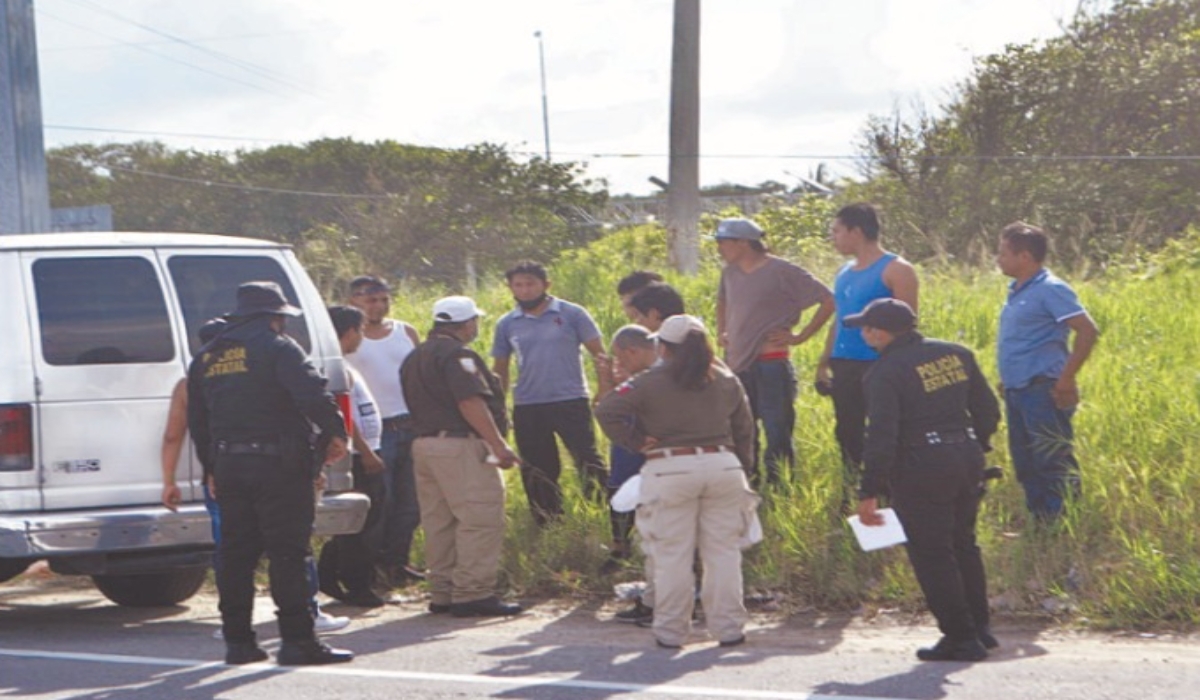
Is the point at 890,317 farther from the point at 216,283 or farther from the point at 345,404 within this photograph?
the point at 216,283

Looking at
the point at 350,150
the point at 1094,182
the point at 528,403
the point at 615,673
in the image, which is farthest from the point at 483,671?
the point at 350,150

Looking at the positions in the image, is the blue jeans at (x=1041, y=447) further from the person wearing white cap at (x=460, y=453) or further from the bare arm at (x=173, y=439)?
the bare arm at (x=173, y=439)

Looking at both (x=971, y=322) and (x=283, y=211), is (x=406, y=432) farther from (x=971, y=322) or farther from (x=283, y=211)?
(x=283, y=211)

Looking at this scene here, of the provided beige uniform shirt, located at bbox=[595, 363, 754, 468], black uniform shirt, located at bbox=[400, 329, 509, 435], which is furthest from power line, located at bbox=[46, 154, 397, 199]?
beige uniform shirt, located at bbox=[595, 363, 754, 468]

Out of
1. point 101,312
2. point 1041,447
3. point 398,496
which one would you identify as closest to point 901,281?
point 1041,447

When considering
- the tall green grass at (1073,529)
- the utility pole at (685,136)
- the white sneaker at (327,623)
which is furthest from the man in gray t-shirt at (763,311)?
the utility pole at (685,136)

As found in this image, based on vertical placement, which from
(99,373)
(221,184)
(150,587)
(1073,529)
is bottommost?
(150,587)

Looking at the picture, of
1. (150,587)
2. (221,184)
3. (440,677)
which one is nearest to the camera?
(440,677)

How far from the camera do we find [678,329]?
8.33 meters

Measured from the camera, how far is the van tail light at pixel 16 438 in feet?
28.4

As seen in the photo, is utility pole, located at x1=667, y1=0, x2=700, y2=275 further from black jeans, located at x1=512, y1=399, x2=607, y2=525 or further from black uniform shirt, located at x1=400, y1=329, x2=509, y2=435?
black uniform shirt, located at x1=400, y1=329, x2=509, y2=435

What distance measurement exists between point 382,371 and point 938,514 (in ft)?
13.1

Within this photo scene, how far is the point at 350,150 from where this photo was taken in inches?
1497

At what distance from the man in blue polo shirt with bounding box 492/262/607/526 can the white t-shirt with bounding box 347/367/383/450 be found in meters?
0.76
